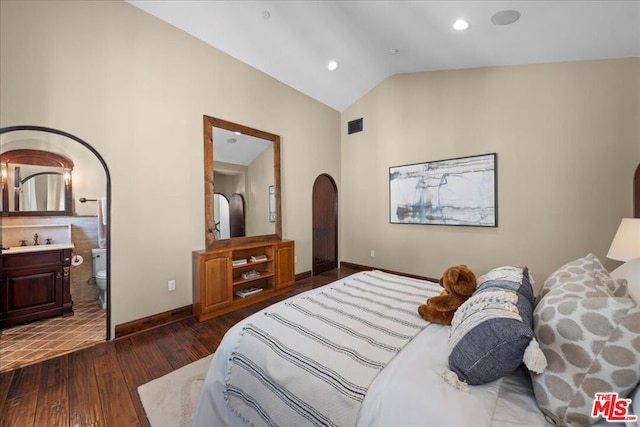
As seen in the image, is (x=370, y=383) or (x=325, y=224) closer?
(x=370, y=383)

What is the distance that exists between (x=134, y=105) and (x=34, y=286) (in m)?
2.27

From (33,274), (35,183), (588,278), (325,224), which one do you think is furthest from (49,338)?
(588,278)

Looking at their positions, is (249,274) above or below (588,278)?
below

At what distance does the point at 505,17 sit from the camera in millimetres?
2504

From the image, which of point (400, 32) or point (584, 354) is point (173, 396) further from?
point (400, 32)

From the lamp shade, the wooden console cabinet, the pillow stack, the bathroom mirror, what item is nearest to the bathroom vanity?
the bathroom mirror

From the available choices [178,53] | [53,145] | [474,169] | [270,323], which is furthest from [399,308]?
[53,145]

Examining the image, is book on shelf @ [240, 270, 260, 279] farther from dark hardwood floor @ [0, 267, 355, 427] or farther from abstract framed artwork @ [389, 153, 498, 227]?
abstract framed artwork @ [389, 153, 498, 227]

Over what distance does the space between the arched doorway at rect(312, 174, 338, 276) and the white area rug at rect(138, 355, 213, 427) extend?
295 centimetres

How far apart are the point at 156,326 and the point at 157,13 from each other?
345cm

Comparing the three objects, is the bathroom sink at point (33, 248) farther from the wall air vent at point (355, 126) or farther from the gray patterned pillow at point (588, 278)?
the wall air vent at point (355, 126)

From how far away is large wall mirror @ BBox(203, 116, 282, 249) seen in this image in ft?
10.9

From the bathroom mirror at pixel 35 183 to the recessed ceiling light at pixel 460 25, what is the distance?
187 inches

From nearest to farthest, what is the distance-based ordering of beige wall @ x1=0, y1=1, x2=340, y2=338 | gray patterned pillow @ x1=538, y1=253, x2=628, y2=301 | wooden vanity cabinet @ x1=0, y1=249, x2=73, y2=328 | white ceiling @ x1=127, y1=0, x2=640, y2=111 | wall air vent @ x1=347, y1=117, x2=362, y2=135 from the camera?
gray patterned pillow @ x1=538, y1=253, x2=628, y2=301
beige wall @ x1=0, y1=1, x2=340, y2=338
white ceiling @ x1=127, y1=0, x2=640, y2=111
wooden vanity cabinet @ x1=0, y1=249, x2=73, y2=328
wall air vent @ x1=347, y1=117, x2=362, y2=135
